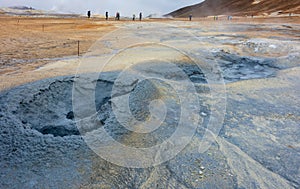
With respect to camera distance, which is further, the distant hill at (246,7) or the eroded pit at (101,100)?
the distant hill at (246,7)

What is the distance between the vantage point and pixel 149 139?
2.04m

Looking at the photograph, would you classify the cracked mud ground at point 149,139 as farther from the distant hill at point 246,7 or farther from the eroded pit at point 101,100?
the distant hill at point 246,7

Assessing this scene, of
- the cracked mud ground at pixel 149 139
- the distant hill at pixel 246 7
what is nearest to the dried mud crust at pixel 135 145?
the cracked mud ground at pixel 149 139

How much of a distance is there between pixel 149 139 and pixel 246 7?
51.8 metres

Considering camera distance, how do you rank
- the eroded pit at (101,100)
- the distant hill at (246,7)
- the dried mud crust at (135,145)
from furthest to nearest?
the distant hill at (246,7), the eroded pit at (101,100), the dried mud crust at (135,145)

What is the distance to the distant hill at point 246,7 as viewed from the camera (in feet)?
115

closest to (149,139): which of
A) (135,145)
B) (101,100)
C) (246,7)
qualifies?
(135,145)

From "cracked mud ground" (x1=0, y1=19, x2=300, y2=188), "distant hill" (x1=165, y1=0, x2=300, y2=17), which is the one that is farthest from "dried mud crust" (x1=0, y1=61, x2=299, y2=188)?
"distant hill" (x1=165, y1=0, x2=300, y2=17)

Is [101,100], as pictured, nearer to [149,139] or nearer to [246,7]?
[149,139]

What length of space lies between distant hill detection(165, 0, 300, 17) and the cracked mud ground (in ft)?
112

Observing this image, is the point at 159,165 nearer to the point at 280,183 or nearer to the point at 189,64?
the point at 280,183

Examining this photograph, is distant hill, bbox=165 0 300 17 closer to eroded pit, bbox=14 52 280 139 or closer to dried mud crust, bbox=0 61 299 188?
eroded pit, bbox=14 52 280 139

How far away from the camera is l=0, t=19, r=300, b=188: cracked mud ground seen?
1.59 meters

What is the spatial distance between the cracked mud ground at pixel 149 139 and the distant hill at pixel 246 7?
34230 millimetres
